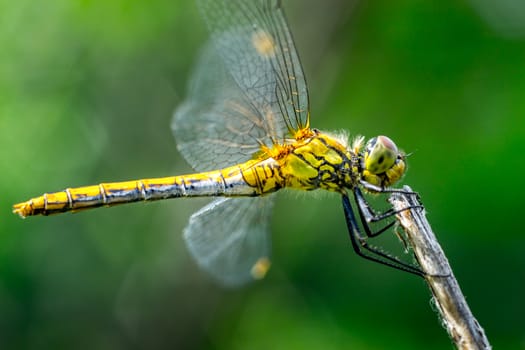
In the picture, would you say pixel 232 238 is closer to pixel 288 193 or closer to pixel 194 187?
pixel 288 193

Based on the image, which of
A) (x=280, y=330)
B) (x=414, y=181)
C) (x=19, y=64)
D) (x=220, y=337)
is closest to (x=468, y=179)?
(x=414, y=181)

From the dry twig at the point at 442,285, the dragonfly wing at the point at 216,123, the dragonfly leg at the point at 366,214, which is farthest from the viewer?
the dragonfly wing at the point at 216,123

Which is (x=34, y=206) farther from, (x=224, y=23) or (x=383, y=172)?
(x=383, y=172)

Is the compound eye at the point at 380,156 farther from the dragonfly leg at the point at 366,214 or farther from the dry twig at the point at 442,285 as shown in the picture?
the dry twig at the point at 442,285

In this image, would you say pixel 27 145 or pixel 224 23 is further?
pixel 27 145

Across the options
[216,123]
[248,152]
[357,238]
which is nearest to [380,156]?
[357,238]

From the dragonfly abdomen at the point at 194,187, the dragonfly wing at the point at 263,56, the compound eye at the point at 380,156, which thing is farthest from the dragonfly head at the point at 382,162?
the dragonfly abdomen at the point at 194,187
